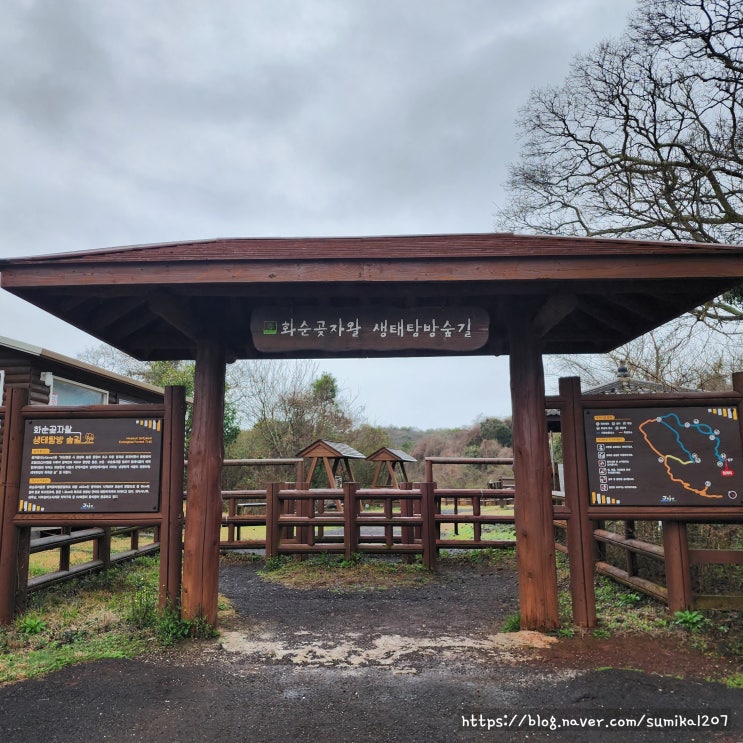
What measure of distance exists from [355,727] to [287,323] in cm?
289

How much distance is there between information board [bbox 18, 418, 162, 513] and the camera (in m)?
4.80

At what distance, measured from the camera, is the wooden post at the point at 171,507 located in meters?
4.75

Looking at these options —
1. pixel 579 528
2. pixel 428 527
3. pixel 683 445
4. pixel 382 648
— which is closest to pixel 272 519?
pixel 428 527

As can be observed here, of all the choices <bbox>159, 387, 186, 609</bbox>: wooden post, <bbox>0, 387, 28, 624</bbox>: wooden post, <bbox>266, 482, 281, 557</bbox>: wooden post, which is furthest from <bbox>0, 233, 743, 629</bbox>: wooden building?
<bbox>266, 482, 281, 557</bbox>: wooden post

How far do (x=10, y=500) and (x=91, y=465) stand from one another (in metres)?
0.81

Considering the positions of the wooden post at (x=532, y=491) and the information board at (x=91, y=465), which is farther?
the information board at (x=91, y=465)

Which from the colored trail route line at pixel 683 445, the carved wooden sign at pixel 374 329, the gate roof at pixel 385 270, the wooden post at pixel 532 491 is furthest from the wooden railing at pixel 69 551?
the colored trail route line at pixel 683 445

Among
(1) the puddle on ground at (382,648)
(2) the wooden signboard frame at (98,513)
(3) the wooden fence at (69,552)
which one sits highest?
(2) the wooden signboard frame at (98,513)

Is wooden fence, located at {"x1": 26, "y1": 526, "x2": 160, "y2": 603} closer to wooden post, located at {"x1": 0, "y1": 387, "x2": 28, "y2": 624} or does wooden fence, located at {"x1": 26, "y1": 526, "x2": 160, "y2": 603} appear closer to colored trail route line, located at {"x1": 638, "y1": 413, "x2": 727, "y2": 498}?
wooden post, located at {"x1": 0, "y1": 387, "x2": 28, "y2": 624}

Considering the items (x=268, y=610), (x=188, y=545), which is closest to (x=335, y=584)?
(x=268, y=610)

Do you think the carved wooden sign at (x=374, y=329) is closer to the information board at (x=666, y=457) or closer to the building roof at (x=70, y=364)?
the information board at (x=666, y=457)

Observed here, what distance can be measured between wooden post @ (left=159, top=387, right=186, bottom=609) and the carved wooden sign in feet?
3.40

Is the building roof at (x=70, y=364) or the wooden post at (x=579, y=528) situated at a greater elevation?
the building roof at (x=70, y=364)

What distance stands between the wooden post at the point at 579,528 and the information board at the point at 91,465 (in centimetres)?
348
